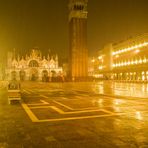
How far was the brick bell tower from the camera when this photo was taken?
225 ft

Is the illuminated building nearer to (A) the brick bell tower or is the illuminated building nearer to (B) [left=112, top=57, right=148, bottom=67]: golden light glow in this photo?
(B) [left=112, top=57, right=148, bottom=67]: golden light glow

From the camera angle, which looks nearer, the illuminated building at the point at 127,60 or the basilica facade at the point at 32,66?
the illuminated building at the point at 127,60

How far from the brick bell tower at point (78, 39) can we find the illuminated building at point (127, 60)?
56.8 feet

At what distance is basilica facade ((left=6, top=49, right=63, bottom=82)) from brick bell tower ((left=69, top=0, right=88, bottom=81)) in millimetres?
43098

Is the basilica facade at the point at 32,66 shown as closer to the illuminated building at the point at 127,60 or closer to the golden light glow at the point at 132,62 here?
the illuminated building at the point at 127,60

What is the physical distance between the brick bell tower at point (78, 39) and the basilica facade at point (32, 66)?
1697 inches

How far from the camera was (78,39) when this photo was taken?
2717 inches

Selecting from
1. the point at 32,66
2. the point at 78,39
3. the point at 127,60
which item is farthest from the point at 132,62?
the point at 32,66

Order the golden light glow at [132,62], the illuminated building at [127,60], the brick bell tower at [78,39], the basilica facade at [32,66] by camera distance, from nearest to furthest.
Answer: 1. the brick bell tower at [78,39]
2. the golden light glow at [132,62]
3. the illuminated building at [127,60]
4. the basilica facade at [32,66]

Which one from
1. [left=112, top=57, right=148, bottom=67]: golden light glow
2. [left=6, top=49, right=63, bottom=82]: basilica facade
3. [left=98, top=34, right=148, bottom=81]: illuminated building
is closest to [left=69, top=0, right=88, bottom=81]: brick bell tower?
[left=98, top=34, right=148, bottom=81]: illuminated building

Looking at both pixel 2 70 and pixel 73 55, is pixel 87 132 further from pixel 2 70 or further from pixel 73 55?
pixel 2 70

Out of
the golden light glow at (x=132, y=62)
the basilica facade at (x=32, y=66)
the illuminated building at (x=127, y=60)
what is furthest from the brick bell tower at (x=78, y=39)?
→ the basilica facade at (x=32, y=66)

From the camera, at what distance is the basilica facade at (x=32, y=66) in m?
113

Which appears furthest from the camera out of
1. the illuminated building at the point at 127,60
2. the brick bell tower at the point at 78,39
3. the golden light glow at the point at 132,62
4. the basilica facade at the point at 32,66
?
the basilica facade at the point at 32,66
